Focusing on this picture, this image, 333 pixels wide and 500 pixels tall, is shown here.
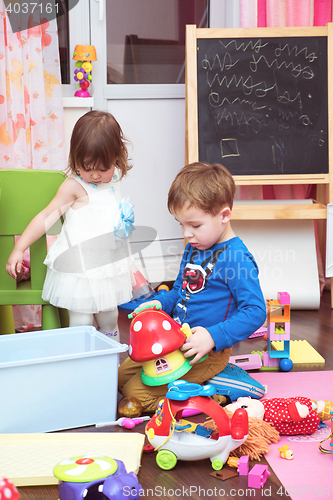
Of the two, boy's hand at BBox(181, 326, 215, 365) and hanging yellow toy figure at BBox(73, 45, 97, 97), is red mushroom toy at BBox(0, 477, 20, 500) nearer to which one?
boy's hand at BBox(181, 326, 215, 365)

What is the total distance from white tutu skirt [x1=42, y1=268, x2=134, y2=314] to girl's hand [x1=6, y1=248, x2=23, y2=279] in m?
0.09

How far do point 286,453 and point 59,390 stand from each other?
0.53 meters

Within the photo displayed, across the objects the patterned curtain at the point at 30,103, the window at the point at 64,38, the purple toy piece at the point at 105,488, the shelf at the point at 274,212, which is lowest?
the purple toy piece at the point at 105,488

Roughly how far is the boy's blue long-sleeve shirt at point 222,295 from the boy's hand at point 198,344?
0.01 metres

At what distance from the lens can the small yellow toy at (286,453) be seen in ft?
3.51

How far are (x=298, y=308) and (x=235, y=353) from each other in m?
0.66

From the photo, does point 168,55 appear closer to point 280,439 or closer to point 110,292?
point 110,292

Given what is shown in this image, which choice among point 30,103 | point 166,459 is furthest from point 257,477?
point 30,103

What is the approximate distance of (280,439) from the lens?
3.81 ft

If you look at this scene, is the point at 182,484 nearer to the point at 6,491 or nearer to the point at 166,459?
the point at 166,459

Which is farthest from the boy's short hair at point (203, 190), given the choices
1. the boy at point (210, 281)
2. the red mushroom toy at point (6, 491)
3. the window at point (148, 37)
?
the window at point (148, 37)

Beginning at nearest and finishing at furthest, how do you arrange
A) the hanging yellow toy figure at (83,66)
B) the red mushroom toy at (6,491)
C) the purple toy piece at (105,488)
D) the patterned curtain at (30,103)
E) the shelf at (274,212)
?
the red mushroom toy at (6,491) → the purple toy piece at (105,488) → the patterned curtain at (30,103) → the shelf at (274,212) → the hanging yellow toy figure at (83,66)

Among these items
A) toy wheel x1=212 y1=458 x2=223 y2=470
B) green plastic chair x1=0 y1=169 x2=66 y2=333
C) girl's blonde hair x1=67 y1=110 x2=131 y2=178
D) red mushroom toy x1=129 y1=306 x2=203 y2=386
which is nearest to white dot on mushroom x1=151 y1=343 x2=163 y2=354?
red mushroom toy x1=129 y1=306 x2=203 y2=386

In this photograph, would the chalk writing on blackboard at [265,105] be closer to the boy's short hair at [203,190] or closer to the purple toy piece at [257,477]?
the boy's short hair at [203,190]
